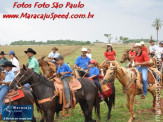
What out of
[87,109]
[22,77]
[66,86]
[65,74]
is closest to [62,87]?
[66,86]

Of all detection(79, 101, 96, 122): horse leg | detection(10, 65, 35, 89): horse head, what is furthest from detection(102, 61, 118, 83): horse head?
detection(10, 65, 35, 89): horse head

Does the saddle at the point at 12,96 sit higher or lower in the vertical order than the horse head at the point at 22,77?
lower

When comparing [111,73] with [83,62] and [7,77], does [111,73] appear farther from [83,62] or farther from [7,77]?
[7,77]

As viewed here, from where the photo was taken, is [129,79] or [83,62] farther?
[83,62]

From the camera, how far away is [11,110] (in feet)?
24.6

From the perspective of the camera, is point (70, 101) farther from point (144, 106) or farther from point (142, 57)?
point (144, 106)

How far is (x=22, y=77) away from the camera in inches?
253

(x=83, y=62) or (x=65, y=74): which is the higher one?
(x=83, y=62)

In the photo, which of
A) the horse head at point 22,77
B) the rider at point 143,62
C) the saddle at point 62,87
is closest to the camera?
the horse head at point 22,77

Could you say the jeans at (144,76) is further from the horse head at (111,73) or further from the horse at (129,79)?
the horse head at (111,73)

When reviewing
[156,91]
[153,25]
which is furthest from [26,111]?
[153,25]

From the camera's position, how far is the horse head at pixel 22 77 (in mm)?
6395

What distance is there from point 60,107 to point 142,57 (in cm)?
382

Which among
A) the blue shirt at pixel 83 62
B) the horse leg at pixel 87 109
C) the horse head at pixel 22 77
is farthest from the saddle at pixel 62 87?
the blue shirt at pixel 83 62
